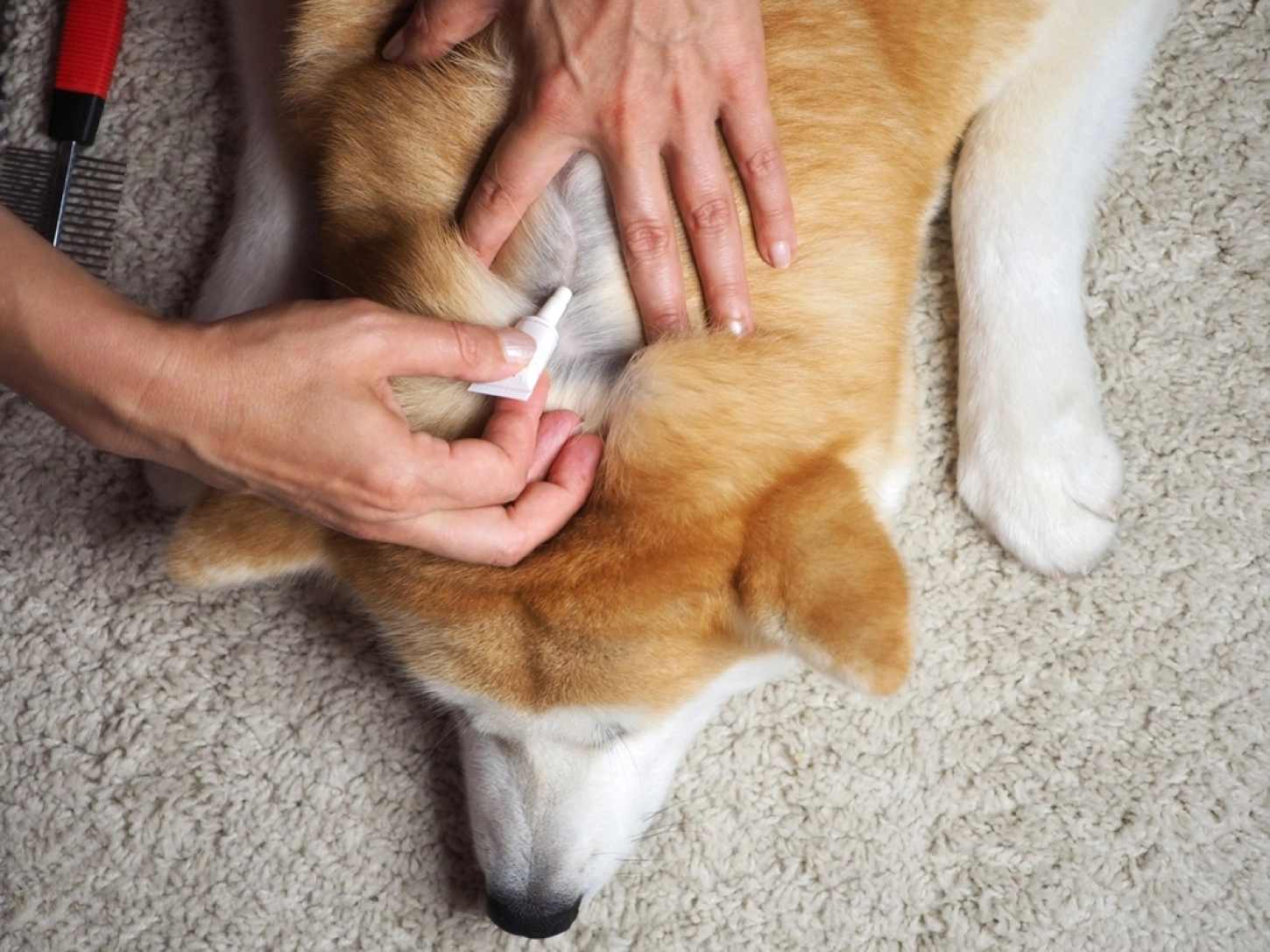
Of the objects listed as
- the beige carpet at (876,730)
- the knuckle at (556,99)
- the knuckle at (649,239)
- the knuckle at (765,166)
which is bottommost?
the beige carpet at (876,730)

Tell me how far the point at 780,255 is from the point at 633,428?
230mm

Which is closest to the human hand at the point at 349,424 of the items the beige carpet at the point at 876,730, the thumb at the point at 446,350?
the thumb at the point at 446,350

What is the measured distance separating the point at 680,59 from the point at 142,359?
1.90ft

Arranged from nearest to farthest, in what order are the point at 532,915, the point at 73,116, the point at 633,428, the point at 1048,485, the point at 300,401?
1. the point at 300,401
2. the point at 633,428
3. the point at 532,915
4. the point at 1048,485
5. the point at 73,116

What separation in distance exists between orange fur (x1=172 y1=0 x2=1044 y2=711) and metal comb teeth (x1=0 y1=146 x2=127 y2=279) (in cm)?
59

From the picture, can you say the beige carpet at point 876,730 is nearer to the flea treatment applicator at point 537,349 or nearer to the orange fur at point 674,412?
the orange fur at point 674,412

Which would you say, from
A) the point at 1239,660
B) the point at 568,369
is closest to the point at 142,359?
the point at 568,369

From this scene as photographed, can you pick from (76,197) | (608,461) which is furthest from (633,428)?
(76,197)

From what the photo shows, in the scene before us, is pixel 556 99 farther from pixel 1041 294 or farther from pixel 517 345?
pixel 1041 294

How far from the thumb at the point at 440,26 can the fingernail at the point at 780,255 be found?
37cm

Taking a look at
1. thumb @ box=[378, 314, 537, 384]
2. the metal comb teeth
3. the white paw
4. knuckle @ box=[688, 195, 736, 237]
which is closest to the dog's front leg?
the white paw

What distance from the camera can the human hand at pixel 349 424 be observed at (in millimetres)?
903

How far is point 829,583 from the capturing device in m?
0.94

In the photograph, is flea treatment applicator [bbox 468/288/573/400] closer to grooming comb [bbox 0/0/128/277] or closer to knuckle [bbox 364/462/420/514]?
knuckle [bbox 364/462/420/514]
